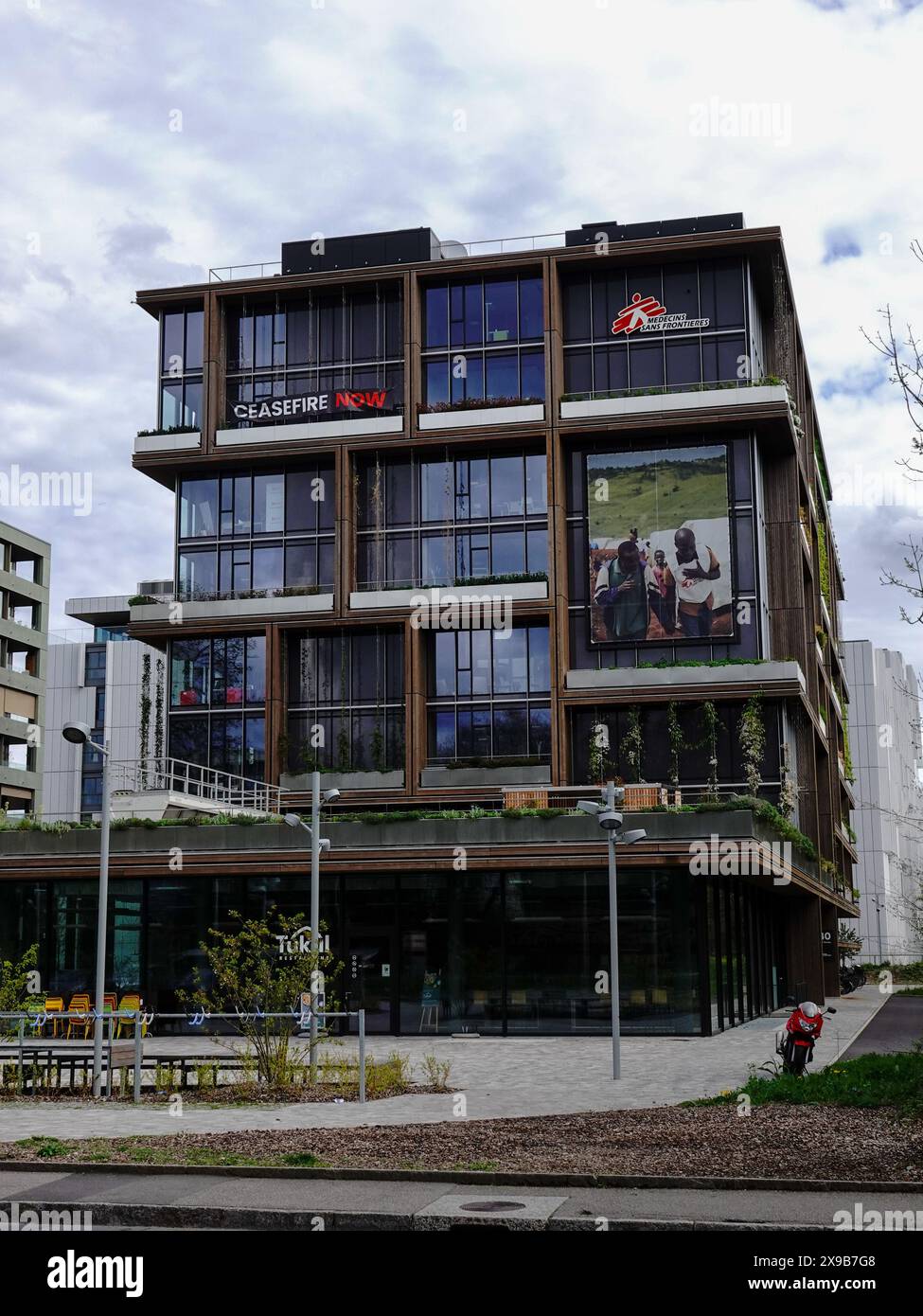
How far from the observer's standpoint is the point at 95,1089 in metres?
20.7

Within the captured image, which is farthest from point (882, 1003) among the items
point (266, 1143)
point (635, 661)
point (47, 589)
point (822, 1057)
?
point (47, 589)

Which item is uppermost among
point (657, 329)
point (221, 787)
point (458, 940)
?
point (657, 329)

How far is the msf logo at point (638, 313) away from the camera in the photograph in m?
52.8

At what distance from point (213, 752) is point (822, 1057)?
29748mm

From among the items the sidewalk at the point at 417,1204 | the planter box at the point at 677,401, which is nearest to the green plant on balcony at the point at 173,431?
the planter box at the point at 677,401

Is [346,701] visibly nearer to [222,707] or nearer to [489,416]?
[222,707]

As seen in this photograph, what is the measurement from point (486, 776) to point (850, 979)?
24.1 meters

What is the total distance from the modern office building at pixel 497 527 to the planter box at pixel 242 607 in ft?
0.35

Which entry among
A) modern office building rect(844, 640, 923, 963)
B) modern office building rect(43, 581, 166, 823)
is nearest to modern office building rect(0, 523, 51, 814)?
modern office building rect(43, 581, 166, 823)

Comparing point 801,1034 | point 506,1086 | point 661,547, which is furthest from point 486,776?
point 801,1034

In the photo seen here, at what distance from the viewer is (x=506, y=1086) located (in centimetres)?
2258

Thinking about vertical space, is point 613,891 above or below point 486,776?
below

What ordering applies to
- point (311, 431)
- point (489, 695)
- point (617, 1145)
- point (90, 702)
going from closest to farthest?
point (617, 1145), point (489, 695), point (311, 431), point (90, 702)
